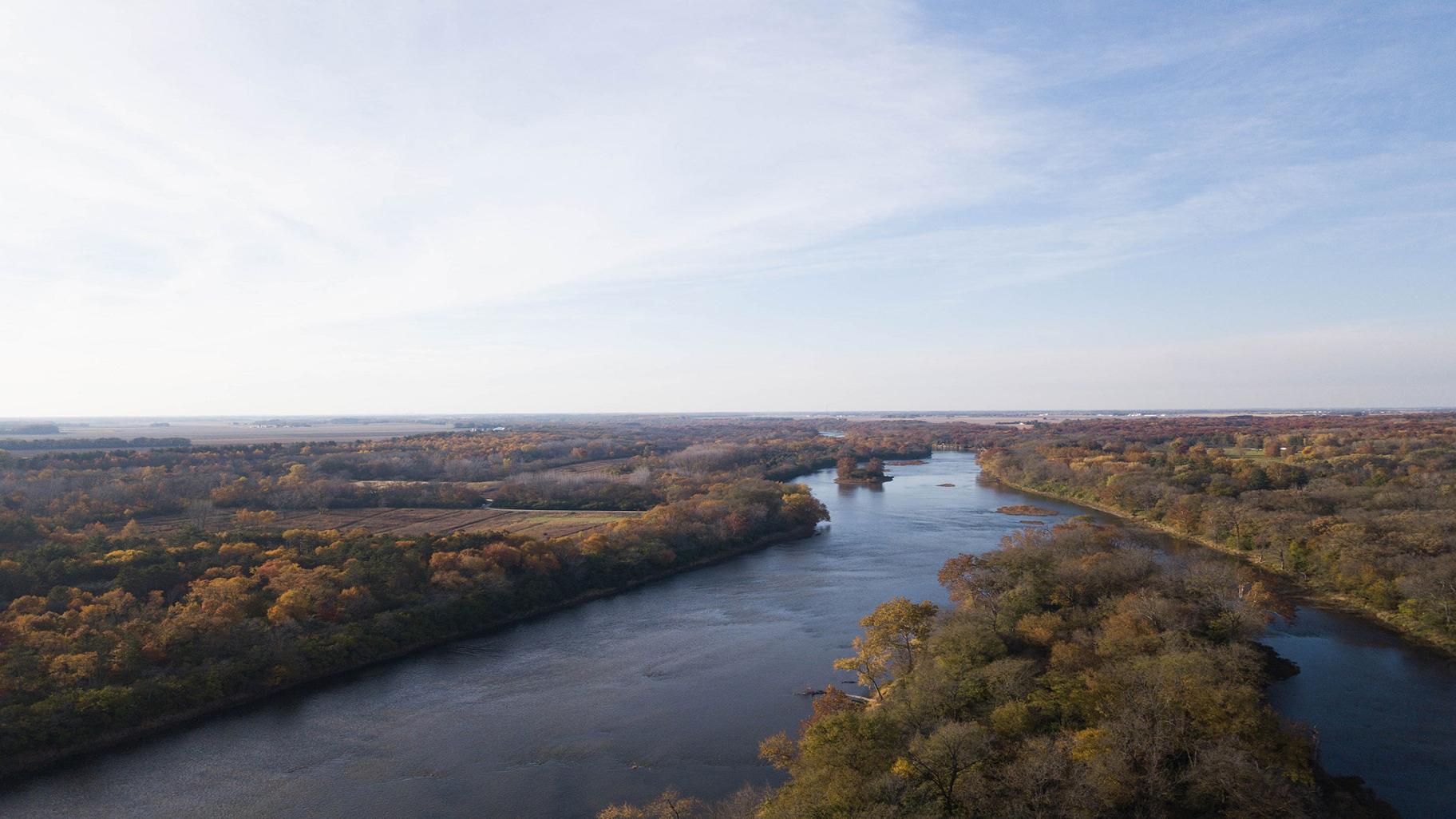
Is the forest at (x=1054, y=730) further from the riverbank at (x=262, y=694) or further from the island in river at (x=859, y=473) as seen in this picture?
the island in river at (x=859, y=473)

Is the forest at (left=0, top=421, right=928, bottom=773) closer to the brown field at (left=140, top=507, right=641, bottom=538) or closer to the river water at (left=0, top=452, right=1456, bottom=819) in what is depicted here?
the brown field at (left=140, top=507, right=641, bottom=538)

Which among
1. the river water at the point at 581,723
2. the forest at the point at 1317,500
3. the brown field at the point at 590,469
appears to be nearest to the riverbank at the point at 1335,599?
the forest at the point at 1317,500

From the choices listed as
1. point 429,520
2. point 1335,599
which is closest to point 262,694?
point 429,520

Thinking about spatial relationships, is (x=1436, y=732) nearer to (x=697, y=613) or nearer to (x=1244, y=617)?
(x=1244, y=617)

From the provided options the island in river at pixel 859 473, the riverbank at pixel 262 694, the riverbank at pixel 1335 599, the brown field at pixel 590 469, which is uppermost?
the brown field at pixel 590 469

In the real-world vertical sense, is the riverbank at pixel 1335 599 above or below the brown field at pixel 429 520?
below

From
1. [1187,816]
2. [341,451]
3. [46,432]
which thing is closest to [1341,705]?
[1187,816]
